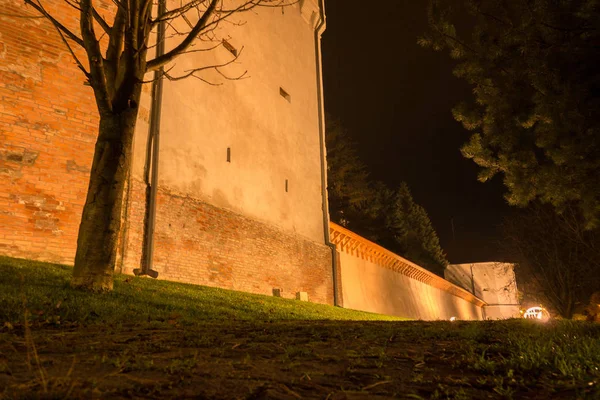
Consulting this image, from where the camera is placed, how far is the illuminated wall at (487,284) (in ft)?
184

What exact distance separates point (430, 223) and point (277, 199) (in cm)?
4316

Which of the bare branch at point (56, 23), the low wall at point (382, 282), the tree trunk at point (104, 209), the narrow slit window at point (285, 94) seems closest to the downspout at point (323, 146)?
the low wall at point (382, 282)

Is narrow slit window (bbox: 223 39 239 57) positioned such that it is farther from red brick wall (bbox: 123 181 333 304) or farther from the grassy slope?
the grassy slope

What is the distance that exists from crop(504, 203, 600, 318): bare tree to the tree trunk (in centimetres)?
2088

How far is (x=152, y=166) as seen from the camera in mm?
12484

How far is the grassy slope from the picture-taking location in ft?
19.6

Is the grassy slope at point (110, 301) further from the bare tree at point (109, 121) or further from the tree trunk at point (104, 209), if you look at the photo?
the bare tree at point (109, 121)

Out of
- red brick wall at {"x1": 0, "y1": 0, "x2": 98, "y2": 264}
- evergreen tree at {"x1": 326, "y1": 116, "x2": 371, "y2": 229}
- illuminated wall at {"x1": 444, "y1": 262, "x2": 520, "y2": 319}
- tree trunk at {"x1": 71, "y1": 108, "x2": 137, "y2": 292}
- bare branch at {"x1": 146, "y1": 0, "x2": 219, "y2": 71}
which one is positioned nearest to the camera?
tree trunk at {"x1": 71, "y1": 108, "x2": 137, "y2": 292}

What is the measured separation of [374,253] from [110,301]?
65.1 feet

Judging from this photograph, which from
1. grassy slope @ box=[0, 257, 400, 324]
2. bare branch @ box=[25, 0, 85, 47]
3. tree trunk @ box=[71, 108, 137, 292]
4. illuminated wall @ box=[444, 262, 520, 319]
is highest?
illuminated wall @ box=[444, 262, 520, 319]

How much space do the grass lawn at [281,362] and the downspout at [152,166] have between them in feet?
18.5

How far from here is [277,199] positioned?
1808 centimetres

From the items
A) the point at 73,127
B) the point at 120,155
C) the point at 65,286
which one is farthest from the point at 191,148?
the point at 65,286

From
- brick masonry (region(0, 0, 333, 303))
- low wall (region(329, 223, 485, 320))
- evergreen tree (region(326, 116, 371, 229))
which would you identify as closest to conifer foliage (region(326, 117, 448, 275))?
evergreen tree (region(326, 116, 371, 229))
